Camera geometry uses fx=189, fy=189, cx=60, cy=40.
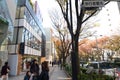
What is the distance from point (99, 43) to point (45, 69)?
154ft

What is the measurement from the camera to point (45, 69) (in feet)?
21.4

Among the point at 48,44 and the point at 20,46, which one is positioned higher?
the point at 48,44

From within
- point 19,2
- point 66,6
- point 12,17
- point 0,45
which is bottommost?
point 0,45

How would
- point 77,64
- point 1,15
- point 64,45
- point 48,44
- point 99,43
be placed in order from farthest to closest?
point 48,44, point 99,43, point 64,45, point 1,15, point 77,64

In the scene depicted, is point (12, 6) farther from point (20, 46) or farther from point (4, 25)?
point (20, 46)

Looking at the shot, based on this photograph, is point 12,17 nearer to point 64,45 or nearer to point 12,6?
point 12,6

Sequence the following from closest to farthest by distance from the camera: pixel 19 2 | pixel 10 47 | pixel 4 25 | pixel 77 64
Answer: pixel 77 64, pixel 4 25, pixel 10 47, pixel 19 2

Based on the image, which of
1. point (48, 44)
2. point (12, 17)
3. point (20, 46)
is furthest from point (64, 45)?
point (48, 44)

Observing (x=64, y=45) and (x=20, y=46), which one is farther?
(x=64, y=45)

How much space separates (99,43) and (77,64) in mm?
42928

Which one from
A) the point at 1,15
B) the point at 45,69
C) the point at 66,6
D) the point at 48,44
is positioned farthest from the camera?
the point at 48,44

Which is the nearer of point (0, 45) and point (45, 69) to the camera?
point (45, 69)

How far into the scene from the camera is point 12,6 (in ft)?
66.6

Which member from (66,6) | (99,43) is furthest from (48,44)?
(66,6)
